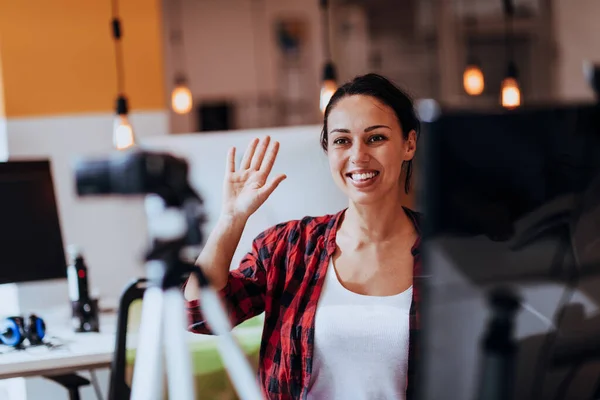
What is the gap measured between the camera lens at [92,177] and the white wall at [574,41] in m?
5.05

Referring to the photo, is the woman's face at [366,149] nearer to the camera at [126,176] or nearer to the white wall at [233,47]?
the camera at [126,176]

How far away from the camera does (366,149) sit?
5.42 ft

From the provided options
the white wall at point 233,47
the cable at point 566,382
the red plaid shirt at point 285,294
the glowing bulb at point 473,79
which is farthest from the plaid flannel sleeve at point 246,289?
the white wall at point 233,47

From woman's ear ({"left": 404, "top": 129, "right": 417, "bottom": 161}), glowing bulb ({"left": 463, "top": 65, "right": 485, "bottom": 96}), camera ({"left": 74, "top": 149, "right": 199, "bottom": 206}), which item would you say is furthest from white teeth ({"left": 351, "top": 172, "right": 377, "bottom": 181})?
glowing bulb ({"left": 463, "top": 65, "right": 485, "bottom": 96})

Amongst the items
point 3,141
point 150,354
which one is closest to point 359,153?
point 150,354

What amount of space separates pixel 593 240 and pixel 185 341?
0.48 metres

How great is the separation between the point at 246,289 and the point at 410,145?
0.46 meters

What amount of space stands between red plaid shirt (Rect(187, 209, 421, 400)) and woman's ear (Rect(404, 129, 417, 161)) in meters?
0.13

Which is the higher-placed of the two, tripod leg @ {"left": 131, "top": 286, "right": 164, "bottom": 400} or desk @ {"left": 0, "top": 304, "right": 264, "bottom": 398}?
tripod leg @ {"left": 131, "top": 286, "right": 164, "bottom": 400}

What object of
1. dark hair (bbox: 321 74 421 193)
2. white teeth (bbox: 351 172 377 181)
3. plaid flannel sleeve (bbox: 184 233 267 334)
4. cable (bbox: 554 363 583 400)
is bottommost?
plaid flannel sleeve (bbox: 184 233 267 334)

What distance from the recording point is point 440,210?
2.83ft

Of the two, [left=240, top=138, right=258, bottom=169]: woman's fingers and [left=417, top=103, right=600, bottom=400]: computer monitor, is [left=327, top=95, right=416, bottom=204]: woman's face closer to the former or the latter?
[left=240, top=138, right=258, bottom=169]: woman's fingers

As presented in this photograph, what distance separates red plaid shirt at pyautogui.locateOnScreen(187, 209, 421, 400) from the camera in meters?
1.62

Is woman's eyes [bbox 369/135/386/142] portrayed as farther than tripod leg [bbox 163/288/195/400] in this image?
Yes
